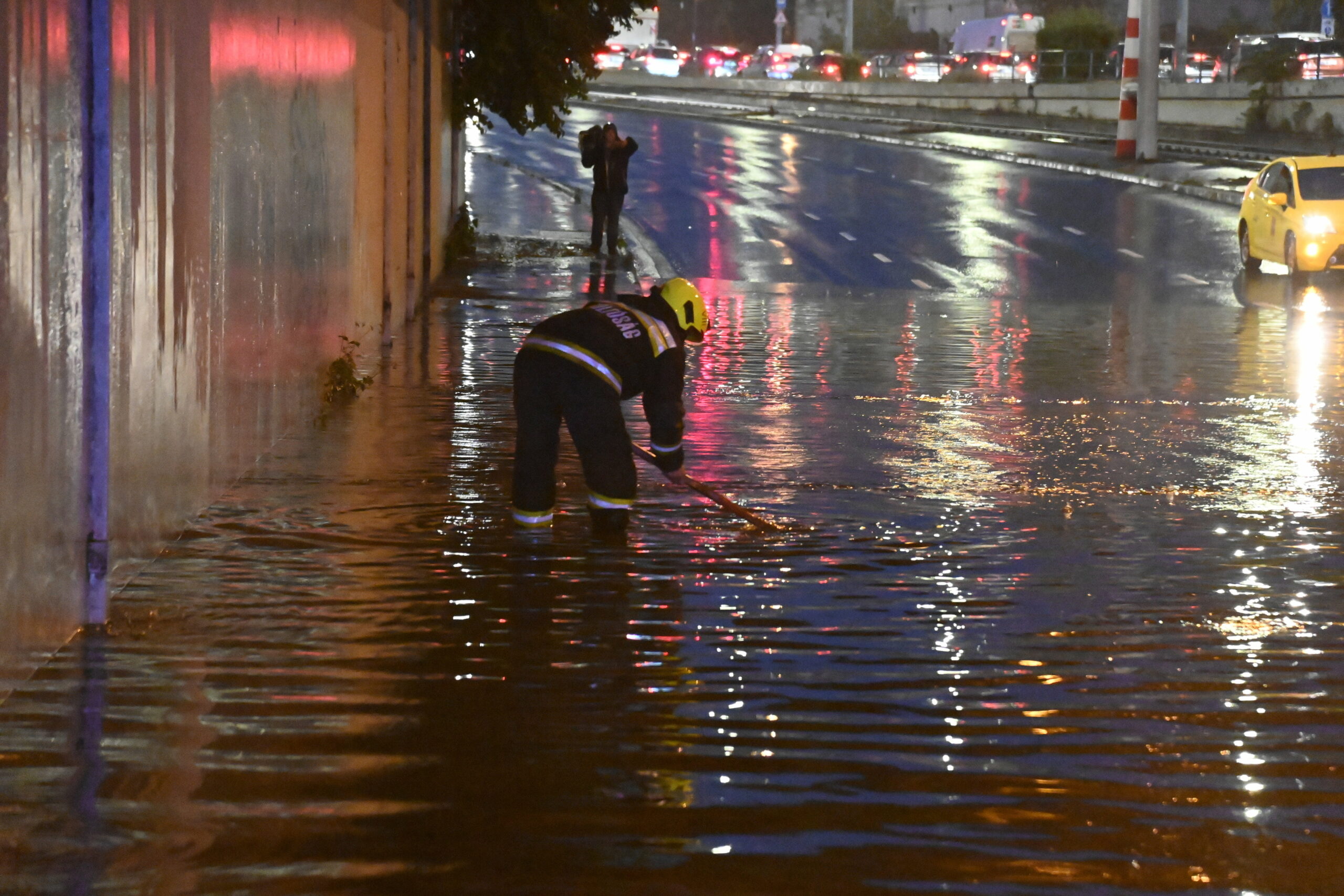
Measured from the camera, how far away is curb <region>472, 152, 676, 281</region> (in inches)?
845

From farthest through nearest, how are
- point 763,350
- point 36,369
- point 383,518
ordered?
1. point 763,350
2. point 383,518
3. point 36,369

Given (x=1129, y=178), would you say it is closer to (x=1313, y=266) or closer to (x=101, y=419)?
(x=1313, y=266)

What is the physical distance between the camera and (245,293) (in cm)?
903

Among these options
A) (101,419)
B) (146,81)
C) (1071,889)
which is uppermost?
(146,81)

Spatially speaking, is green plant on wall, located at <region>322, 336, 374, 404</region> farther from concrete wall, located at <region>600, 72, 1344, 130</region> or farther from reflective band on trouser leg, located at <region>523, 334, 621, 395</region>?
concrete wall, located at <region>600, 72, 1344, 130</region>

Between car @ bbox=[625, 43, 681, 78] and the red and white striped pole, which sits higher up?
car @ bbox=[625, 43, 681, 78]

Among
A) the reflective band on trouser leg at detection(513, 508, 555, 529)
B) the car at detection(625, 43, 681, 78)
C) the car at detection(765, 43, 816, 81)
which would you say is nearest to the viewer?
the reflective band on trouser leg at detection(513, 508, 555, 529)

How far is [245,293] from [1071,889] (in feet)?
19.1

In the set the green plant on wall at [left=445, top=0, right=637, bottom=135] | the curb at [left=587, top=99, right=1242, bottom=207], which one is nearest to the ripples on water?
the green plant on wall at [left=445, top=0, right=637, bottom=135]

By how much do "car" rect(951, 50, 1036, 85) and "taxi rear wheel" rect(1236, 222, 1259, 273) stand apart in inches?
1384

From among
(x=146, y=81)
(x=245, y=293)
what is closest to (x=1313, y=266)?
(x=245, y=293)

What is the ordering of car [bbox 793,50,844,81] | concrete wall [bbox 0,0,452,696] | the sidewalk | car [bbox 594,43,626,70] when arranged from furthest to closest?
car [bbox 594,43,626,70]
car [bbox 793,50,844,81]
concrete wall [bbox 0,0,452,696]
the sidewalk

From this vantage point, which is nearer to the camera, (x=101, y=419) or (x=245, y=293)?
(x=101, y=419)

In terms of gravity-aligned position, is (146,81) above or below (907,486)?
above
